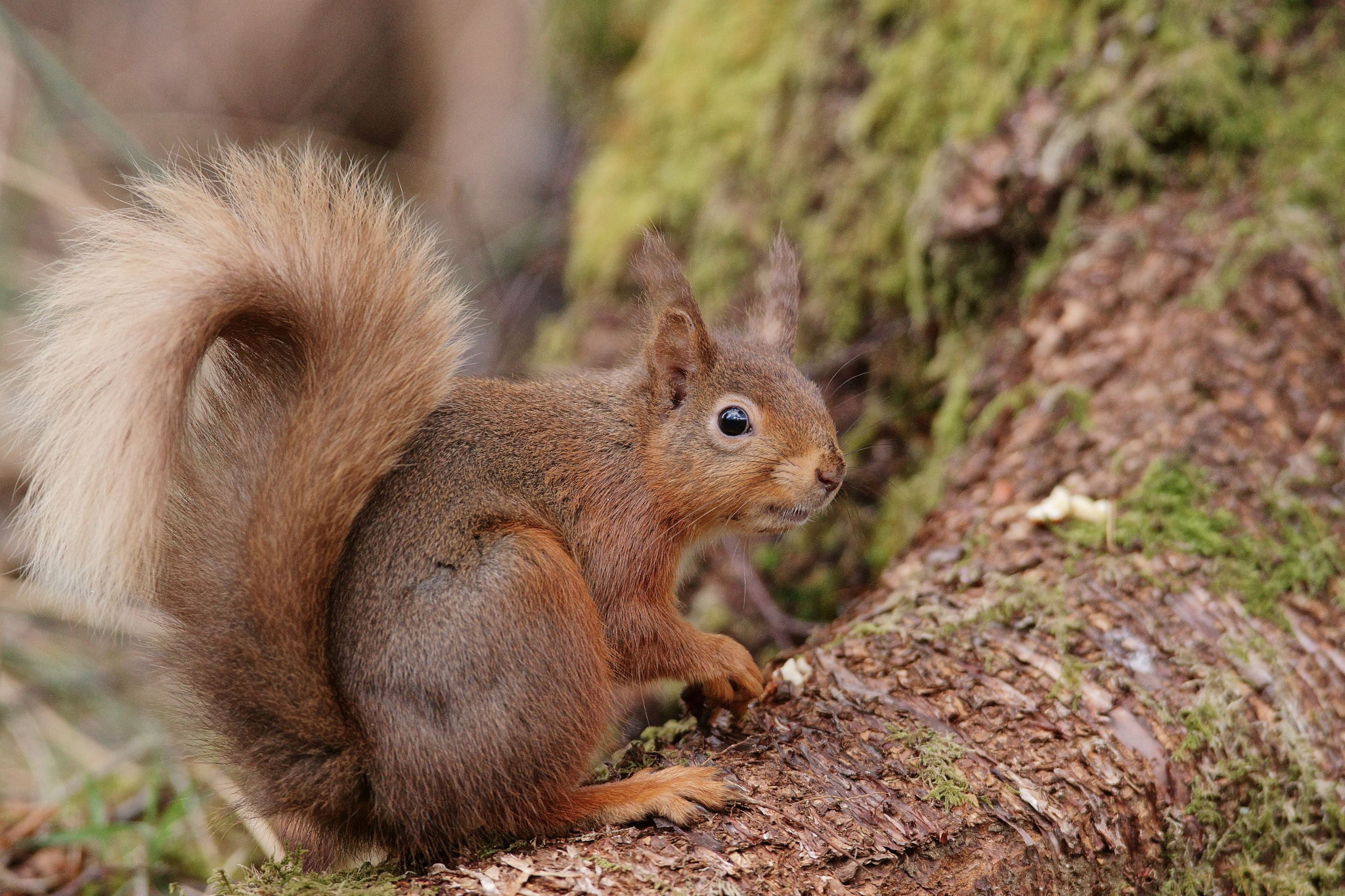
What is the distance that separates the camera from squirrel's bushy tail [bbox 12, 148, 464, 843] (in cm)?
154

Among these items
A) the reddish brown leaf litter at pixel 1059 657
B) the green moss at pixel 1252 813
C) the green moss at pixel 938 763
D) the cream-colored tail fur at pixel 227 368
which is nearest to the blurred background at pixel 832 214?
the reddish brown leaf litter at pixel 1059 657

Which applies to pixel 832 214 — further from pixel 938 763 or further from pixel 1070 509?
pixel 938 763

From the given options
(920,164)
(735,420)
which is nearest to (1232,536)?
(735,420)

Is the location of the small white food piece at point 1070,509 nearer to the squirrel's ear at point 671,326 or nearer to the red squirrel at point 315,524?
the squirrel's ear at point 671,326

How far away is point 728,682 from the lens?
2.01 m

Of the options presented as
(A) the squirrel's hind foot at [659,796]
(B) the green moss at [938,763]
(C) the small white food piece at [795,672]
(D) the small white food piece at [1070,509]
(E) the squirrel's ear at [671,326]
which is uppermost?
(E) the squirrel's ear at [671,326]

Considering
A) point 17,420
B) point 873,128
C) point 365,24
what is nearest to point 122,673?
point 17,420

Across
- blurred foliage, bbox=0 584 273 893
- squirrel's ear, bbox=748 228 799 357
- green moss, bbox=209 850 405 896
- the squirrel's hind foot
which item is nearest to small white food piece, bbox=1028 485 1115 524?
squirrel's ear, bbox=748 228 799 357

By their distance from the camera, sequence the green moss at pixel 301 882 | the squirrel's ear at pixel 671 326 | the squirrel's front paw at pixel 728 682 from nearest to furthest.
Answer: the green moss at pixel 301 882
the squirrel's front paw at pixel 728 682
the squirrel's ear at pixel 671 326

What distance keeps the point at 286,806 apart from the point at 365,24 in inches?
250

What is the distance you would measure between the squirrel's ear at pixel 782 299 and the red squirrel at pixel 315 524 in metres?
0.88

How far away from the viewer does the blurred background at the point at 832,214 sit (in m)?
2.63

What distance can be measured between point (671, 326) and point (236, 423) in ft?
2.94

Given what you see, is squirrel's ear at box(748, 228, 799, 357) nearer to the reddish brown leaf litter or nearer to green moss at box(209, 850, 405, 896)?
the reddish brown leaf litter
